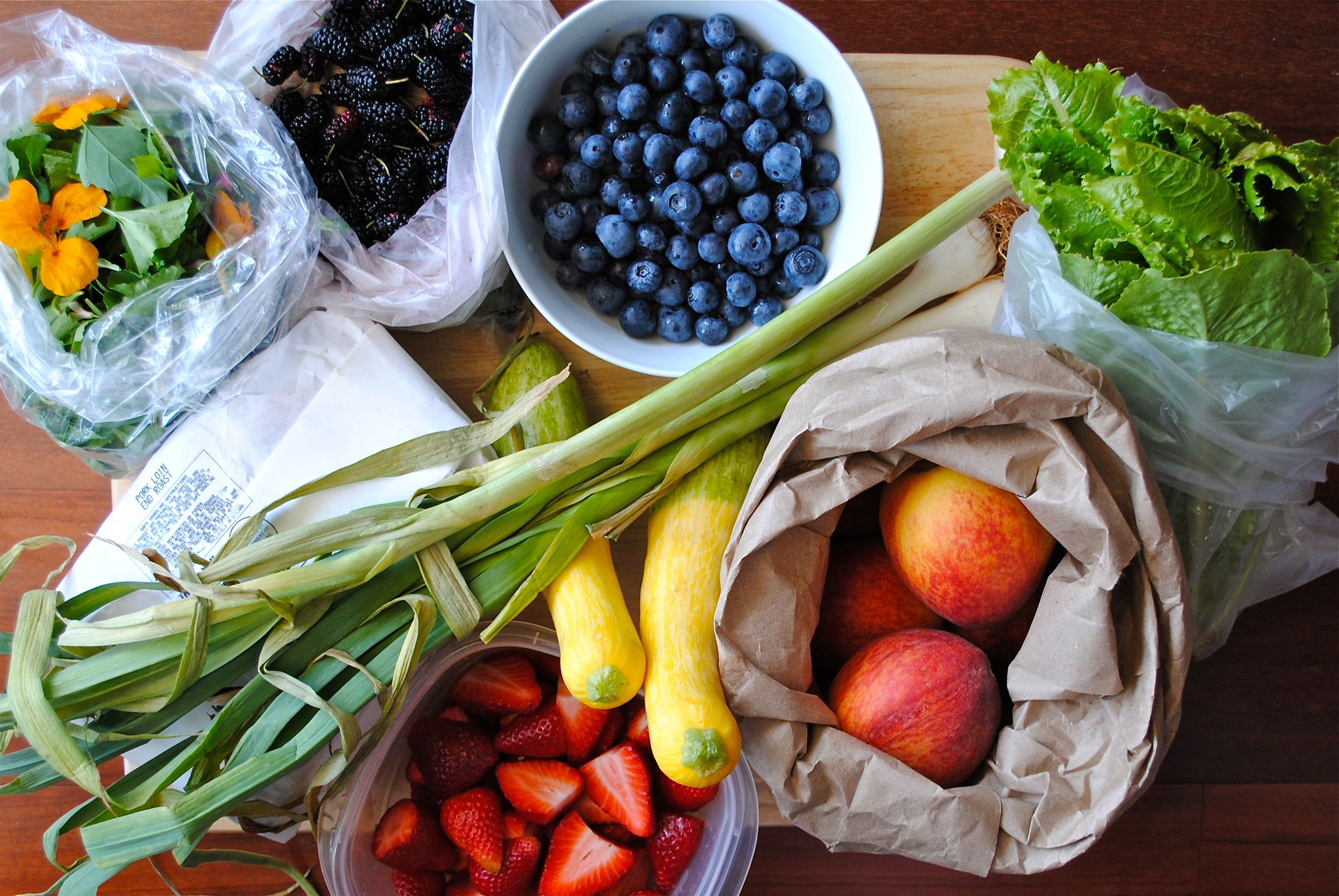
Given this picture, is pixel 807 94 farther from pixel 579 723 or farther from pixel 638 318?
pixel 579 723

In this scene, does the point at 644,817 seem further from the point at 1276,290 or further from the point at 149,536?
the point at 1276,290

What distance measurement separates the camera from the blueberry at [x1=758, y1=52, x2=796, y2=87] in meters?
0.80

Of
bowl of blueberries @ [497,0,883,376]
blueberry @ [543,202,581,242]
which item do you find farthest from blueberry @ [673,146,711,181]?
blueberry @ [543,202,581,242]

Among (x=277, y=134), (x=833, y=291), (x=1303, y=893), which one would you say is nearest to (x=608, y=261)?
(x=833, y=291)

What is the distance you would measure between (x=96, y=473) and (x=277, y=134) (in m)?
0.40

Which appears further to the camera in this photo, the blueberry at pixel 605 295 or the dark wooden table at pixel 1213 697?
the dark wooden table at pixel 1213 697

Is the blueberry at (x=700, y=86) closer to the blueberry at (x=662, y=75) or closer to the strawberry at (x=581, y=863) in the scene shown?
the blueberry at (x=662, y=75)

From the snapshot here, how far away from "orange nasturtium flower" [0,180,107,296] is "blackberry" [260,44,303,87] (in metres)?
0.19

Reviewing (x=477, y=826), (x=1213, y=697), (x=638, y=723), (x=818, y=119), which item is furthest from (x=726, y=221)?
(x=1213, y=697)

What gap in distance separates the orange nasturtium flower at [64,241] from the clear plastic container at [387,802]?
46cm

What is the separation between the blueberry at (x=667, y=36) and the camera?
0.79 meters

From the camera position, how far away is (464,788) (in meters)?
0.83

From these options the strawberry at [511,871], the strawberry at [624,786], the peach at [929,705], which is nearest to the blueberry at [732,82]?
the peach at [929,705]

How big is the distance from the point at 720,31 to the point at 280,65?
415 mm
